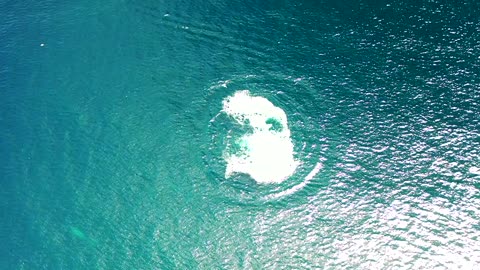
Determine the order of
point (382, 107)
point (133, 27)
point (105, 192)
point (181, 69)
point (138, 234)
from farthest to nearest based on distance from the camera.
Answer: point (133, 27) → point (181, 69) → point (382, 107) → point (105, 192) → point (138, 234)

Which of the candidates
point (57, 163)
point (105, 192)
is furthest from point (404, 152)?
point (57, 163)

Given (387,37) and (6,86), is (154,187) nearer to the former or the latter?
(6,86)

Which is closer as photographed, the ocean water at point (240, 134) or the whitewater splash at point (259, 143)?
the ocean water at point (240, 134)

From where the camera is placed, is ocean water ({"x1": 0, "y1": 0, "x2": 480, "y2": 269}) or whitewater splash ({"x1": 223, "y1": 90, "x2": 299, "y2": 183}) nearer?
ocean water ({"x1": 0, "y1": 0, "x2": 480, "y2": 269})

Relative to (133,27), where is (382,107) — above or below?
below
